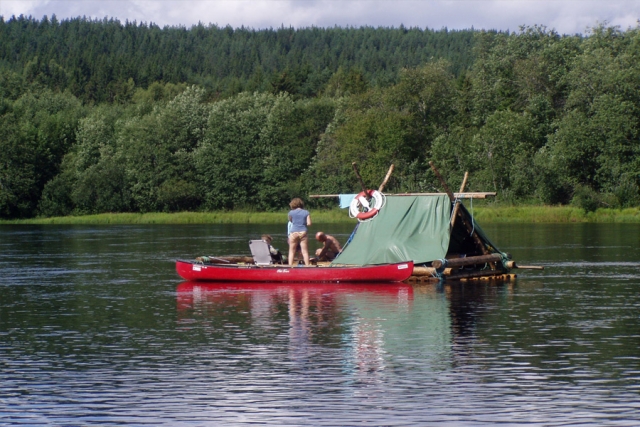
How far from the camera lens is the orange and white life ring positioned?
95.9ft

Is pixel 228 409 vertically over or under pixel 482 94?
under

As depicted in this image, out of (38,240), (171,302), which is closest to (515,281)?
(171,302)

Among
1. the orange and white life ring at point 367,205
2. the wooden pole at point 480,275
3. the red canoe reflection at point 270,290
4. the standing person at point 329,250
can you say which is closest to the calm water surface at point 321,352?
the red canoe reflection at point 270,290

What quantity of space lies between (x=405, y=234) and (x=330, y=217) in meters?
51.1

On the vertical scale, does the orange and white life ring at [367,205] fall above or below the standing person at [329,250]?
above

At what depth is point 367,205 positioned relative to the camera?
96.3 feet

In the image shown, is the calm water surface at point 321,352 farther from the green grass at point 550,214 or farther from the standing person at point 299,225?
the green grass at point 550,214

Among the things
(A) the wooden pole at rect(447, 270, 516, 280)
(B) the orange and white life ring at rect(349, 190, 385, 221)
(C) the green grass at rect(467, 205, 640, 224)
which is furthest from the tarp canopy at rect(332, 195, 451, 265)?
(C) the green grass at rect(467, 205, 640, 224)

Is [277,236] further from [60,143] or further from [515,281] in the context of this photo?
[60,143]

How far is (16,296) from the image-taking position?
26469mm

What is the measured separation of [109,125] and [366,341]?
284 feet

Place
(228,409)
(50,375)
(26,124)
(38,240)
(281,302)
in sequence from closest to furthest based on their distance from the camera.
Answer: (228,409) → (50,375) → (281,302) → (38,240) → (26,124)

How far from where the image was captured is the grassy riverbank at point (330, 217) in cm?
7112

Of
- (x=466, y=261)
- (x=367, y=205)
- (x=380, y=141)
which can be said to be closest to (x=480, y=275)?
(x=466, y=261)
